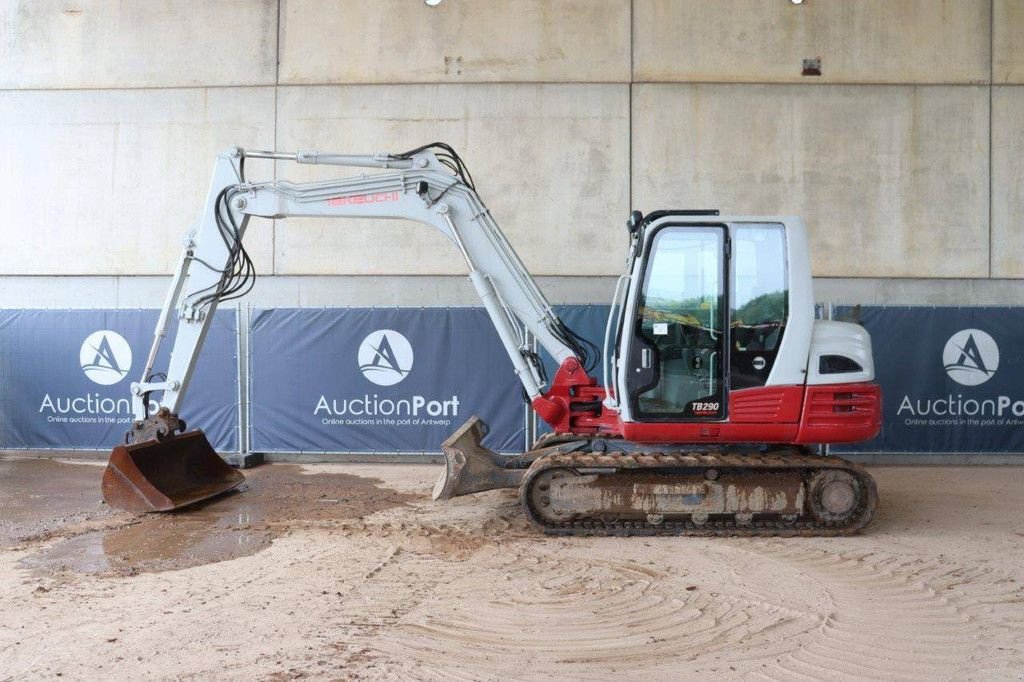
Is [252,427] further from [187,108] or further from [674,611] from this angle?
[674,611]

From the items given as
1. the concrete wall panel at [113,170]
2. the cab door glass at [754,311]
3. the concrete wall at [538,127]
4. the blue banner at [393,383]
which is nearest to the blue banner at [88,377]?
the blue banner at [393,383]

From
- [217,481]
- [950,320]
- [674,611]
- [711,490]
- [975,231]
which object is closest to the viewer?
[674,611]

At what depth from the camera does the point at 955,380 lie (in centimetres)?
1072

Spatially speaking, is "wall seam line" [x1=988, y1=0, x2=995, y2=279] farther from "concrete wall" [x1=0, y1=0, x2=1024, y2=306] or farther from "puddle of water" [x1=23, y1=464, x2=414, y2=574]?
"puddle of water" [x1=23, y1=464, x2=414, y2=574]

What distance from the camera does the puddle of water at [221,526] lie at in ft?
21.1

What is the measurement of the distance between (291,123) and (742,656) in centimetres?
1025

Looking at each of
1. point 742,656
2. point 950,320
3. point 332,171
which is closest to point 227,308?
point 332,171

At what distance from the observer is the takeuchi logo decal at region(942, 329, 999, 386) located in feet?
35.1

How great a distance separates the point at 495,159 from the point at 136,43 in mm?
5685

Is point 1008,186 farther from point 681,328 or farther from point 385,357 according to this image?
point 385,357

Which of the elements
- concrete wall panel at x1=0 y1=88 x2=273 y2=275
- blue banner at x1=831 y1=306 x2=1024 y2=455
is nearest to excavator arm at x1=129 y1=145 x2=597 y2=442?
concrete wall panel at x1=0 y1=88 x2=273 y2=275

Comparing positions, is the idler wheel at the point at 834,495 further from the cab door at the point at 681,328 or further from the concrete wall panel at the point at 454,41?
the concrete wall panel at the point at 454,41

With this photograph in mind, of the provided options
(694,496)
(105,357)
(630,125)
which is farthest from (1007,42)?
(105,357)

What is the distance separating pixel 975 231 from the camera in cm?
→ 1191
